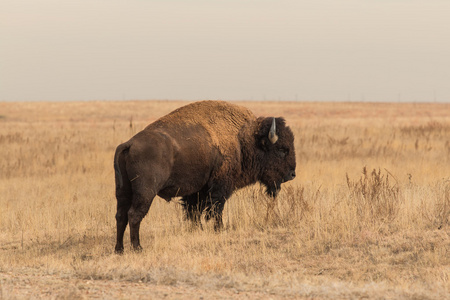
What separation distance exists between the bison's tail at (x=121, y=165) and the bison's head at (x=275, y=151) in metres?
2.53

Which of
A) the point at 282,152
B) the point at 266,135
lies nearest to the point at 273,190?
the point at 282,152

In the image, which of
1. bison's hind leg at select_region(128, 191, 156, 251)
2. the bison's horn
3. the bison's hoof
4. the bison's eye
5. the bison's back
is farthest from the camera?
the bison's eye

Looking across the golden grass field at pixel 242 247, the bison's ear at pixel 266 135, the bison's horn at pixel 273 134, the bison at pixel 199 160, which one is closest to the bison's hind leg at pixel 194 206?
the bison at pixel 199 160

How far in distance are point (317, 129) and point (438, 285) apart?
22746 mm

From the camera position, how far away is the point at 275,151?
9.54 m

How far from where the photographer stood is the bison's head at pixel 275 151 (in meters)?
9.44

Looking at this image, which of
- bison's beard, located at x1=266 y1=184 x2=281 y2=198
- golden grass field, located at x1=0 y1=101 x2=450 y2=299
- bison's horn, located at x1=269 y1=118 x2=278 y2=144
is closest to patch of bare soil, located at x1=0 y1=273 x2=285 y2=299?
golden grass field, located at x1=0 y1=101 x2=450 y2=299

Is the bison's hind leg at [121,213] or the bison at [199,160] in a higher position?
the bison at [199,160]

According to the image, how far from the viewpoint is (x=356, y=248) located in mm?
7848

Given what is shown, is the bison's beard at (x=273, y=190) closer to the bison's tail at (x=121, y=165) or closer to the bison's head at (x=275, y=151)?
the bison's head at (x=275, y=151)

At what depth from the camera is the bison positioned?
25.3 feet

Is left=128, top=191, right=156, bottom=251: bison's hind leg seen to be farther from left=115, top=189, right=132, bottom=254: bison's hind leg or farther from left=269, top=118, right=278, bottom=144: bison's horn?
left=269, top=118, right=278, bottom=144: bison's horn

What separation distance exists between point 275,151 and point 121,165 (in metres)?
2.82

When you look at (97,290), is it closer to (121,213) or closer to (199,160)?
(121,213)
